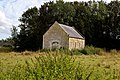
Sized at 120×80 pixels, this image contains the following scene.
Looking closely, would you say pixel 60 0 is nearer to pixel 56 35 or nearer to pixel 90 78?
pixel 56 35

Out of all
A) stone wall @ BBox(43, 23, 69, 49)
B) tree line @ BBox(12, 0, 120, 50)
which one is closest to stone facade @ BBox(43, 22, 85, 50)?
stone wall @ BBox(43, 23, 69, 49)

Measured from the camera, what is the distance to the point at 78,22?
208ft

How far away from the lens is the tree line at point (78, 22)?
203 ft

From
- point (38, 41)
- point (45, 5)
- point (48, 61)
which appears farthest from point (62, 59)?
point (45, 5)

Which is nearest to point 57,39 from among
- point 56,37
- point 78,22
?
point 56,37

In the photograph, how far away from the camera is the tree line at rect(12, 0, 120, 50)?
61.8 meters

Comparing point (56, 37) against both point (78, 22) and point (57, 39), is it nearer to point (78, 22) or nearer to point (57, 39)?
point (57, 39)

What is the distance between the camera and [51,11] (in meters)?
64.9

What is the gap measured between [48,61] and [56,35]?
45.1 m

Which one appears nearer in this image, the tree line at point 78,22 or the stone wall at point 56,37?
the stone wall at point 56,37

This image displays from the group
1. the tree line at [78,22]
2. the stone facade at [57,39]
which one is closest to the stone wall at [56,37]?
the stone facade at [57,39]

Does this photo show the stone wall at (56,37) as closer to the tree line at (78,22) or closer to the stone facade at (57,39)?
the stone facade at (57,39)

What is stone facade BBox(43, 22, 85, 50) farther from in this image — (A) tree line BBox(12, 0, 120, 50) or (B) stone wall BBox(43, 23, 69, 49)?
(A) tree line BBox(12, 0, 120, 50)

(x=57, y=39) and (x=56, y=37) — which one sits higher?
(x=56, y=37)
